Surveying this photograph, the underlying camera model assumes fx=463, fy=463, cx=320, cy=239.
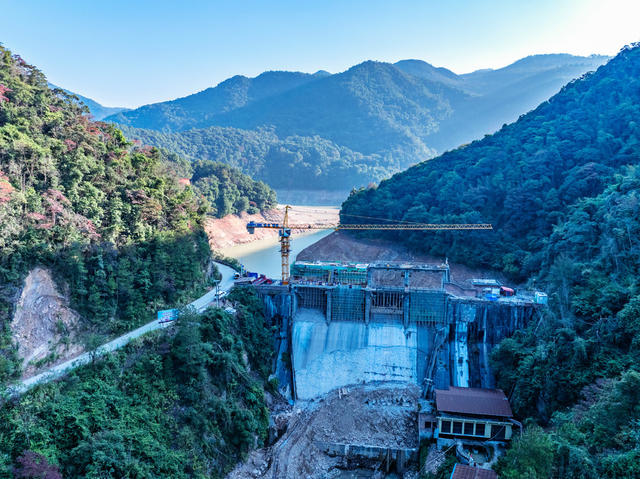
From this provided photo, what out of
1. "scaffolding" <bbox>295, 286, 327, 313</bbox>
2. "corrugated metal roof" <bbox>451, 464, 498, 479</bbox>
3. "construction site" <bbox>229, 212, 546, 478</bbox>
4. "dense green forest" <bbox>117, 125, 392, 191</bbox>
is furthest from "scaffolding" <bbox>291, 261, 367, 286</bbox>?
"dense green forest" <bbox>117, 125, 392, 191</bbox>

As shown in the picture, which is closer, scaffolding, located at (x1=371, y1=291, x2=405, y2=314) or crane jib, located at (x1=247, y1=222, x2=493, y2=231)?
scaffolding, located at (x1=371, y1=291, x2=405, y2=314)

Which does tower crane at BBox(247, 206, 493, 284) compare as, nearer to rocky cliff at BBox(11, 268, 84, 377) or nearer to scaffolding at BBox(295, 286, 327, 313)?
scaffolding at BBox(295, 286, 327, 313)

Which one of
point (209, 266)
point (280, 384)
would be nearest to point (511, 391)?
point (280, 384)

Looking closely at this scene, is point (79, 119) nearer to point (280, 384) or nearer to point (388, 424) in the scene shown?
point (280, 384)

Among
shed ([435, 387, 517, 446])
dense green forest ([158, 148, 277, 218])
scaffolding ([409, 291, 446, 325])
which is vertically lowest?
shed ([435, 387, 517, 446])

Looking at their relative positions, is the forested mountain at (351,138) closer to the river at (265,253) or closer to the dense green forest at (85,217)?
the river at (265,253)

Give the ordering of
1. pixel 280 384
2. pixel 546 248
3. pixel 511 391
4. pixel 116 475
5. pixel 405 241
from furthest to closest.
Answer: pixel 405 241, pixel 546 248, pixel 280 384, pixel 511 391, pixel 116 475
